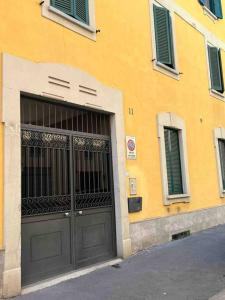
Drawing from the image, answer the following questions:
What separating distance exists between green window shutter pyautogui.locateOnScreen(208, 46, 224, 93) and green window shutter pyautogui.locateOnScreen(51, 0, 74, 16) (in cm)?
648

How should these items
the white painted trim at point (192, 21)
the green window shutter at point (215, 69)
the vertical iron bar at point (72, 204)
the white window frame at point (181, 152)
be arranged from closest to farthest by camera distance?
the vertical iron bar at point (72, 204)
the white window frame at point (181, 152)
the white painted trim at point (192, 21)
the green window shutter at point (215, 69)

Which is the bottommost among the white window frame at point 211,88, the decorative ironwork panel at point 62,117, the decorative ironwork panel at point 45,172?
the decorative ironwork panel at point 45,172

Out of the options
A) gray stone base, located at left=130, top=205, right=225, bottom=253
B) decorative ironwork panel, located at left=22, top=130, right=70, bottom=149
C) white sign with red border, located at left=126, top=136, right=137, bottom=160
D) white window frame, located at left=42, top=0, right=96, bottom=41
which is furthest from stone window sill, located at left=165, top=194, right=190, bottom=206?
white window frame, located at left=42, top=0, right=96, bottom=41

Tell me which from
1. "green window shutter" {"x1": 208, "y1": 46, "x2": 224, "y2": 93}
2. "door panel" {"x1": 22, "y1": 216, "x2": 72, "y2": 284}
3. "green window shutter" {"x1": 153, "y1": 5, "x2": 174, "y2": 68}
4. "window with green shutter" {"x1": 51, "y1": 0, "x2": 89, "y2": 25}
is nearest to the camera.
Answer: "door panel" {"x1": 22, "y1": 216, "x2": 72, "y2": 284}

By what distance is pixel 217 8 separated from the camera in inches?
509

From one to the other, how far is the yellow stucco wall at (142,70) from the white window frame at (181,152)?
14 cm

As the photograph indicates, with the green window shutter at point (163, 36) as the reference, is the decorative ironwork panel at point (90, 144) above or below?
below

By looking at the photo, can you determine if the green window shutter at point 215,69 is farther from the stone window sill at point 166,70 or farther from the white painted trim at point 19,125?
the white painted trim at point 19,125

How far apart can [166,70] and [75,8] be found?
10.7ft

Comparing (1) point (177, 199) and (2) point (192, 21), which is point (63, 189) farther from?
(2) point (192, 21)

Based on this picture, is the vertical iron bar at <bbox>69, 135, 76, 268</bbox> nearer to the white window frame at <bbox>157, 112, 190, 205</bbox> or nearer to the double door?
the double door

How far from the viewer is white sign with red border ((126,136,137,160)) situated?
294 inches

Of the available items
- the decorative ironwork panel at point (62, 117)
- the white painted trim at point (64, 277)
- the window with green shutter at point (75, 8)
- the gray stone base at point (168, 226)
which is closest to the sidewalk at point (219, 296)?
the white painted trim at point (64, 277)

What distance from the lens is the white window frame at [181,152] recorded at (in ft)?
27.7
